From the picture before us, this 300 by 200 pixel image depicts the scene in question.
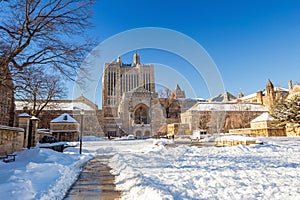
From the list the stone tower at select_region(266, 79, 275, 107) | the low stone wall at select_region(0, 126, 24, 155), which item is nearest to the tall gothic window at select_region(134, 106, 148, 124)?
the stone tower at select_region(266, 79, 275, 107)

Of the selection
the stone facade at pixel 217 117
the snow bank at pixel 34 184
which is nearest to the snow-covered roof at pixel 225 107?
the stone facade at pixel 217 117

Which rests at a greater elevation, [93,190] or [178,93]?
[178,93]

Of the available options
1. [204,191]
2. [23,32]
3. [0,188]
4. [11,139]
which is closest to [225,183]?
[204,191]

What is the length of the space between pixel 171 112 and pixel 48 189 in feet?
173

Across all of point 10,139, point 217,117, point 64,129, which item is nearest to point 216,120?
point 217,117

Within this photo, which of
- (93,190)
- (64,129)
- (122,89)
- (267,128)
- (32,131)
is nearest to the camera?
(93,190)

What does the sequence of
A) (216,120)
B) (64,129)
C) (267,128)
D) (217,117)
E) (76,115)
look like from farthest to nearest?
(217,117), (216,120), (76,115), (64,129), (267,128)

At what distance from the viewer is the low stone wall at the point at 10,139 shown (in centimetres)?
873

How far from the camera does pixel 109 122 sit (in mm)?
51562

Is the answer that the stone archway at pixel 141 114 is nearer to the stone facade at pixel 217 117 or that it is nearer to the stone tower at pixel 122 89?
the stone tower at pixel 122 89

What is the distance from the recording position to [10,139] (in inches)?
374

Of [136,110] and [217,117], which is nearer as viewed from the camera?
[217,117]

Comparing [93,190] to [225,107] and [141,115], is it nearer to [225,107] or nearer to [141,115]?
[225,107]

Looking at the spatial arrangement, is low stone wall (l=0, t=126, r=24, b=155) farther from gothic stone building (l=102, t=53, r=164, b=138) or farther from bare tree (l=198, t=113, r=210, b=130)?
gothic stone building (l=102, t=53, r=164, b=138)
